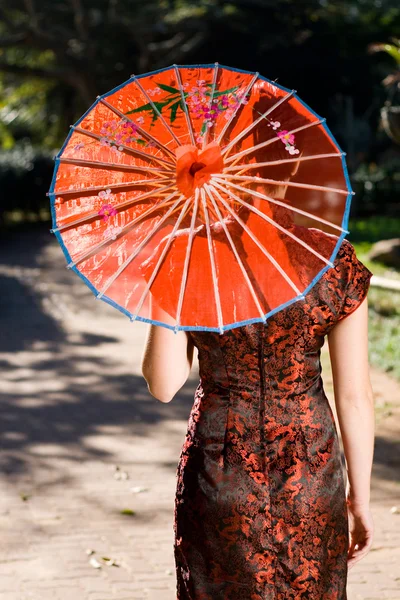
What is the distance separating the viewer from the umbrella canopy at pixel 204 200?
2025 mm

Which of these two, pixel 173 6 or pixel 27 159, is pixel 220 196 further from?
pixel 173 6

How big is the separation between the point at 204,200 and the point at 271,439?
67cm

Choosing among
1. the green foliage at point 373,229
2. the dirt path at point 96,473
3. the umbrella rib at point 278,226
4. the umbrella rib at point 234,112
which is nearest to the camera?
the umbrella rib at point 278,226

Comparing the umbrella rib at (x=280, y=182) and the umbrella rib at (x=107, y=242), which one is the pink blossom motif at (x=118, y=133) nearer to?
the umbrella rib at (x=107, y=242)

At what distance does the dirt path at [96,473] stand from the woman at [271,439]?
1961mm

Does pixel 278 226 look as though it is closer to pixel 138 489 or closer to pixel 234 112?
pixel 234 112

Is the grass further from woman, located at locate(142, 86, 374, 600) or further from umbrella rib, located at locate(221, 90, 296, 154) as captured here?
umbrella rib, located at locate(221, 90, 296, 154)

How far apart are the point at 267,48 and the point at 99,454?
21.8 metres

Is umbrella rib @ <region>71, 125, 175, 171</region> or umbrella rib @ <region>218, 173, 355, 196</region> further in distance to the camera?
umbrella rib @ <region>71, 125, 175, 171</region>

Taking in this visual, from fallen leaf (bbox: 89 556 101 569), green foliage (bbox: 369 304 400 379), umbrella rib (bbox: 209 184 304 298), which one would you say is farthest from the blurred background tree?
umbrella rib (bbox: 209 184 304 298)

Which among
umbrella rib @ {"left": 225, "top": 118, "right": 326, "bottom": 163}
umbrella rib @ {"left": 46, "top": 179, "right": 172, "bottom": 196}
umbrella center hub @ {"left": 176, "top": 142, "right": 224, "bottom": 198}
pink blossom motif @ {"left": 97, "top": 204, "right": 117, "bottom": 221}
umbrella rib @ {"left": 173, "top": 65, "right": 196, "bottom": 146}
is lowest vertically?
pink blossom motif @ {"left": 97, "top": 204, "right": 117, "bottom": 221}

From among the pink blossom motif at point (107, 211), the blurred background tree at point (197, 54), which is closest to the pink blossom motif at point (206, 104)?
the pink blossom motif at point (107, 211)

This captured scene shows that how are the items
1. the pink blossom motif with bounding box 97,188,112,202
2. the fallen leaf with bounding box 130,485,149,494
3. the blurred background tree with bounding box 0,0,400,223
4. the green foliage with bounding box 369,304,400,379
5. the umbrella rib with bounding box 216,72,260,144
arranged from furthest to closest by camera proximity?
the blurred background tree with bounding box 0,0,400,223 → the green foliage with bounding box 369,304,400,379 → the fallen leaf with bounding box 130,485,149,494 → the pink blossom motif with bounding box 97,188,112,202 → the umbrella rib with bounding box 216,72,260,144

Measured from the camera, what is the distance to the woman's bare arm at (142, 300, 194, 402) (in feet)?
7.02
